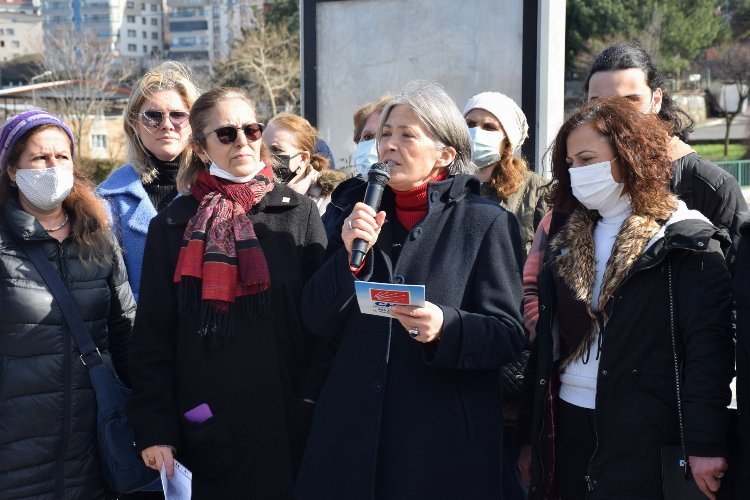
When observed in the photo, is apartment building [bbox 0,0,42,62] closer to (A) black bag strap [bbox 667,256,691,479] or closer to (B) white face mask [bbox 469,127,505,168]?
(B) white face mask [bbox 469,127,505,168]

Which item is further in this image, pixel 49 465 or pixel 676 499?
pixel 49 465

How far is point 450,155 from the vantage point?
3.18 metres

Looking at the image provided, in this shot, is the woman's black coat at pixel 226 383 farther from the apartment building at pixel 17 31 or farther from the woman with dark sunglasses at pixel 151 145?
the apartment building at pixel 17 31

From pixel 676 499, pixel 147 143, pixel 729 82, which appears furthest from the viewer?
pixel 729 82

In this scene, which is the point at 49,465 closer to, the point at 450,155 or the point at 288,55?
the point at 450,155

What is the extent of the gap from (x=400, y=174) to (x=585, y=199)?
0.72 meters

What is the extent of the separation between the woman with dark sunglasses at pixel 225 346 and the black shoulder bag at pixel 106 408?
24cm

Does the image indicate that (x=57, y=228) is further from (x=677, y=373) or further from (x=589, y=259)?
(x=677, y=373)

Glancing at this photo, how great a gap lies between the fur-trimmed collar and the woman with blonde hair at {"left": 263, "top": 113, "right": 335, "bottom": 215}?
194 centimetres

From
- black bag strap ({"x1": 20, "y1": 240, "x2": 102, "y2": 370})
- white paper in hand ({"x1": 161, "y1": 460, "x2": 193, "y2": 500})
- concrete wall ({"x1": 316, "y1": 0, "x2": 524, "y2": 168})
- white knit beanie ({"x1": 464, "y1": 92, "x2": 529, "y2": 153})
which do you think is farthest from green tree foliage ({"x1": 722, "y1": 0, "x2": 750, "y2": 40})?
white paper in hand ({"x1": 161, "y1": 460, "x2": 193, "y2": 500})

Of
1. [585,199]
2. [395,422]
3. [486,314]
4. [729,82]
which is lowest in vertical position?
[395,422]

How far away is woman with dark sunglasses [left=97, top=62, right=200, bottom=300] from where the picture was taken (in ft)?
14.0

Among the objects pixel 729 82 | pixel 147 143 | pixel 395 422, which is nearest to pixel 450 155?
pixel 395 422

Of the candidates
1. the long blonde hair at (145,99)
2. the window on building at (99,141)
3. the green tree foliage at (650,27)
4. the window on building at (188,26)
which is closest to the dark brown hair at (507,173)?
the long blonde hair at (145,99)
